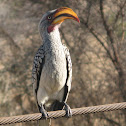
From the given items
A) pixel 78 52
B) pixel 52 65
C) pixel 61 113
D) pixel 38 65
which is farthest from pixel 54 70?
pixel 78 52

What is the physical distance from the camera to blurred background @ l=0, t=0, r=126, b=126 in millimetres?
5656

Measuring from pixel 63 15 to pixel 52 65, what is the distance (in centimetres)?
70

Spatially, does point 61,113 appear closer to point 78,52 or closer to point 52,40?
point 52,40

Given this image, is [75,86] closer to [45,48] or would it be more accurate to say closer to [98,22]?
[98,22]

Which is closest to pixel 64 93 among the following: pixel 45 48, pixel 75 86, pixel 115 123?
pixel 45 48

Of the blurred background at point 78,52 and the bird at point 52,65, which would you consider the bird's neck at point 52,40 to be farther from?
the blurred background at point 78,52

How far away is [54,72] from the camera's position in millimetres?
3043

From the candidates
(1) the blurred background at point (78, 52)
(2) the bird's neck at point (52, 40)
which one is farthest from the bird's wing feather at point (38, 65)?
(1) the blurred background at point (78, 52)

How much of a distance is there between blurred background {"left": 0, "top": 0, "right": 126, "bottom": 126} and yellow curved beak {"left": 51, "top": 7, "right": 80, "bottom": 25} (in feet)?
8.60

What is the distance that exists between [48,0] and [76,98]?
2559mm

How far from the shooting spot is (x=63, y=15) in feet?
10.3

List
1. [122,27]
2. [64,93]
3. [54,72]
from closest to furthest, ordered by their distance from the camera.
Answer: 1. [54,72]
2. [64,93]
3. [122,27]

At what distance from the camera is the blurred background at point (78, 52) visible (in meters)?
5.66

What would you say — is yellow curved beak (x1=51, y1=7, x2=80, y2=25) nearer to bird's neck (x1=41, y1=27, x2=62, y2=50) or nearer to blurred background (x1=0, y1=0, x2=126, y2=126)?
bird's neck (x1=41, y1=27, x2=62, y2=50)
